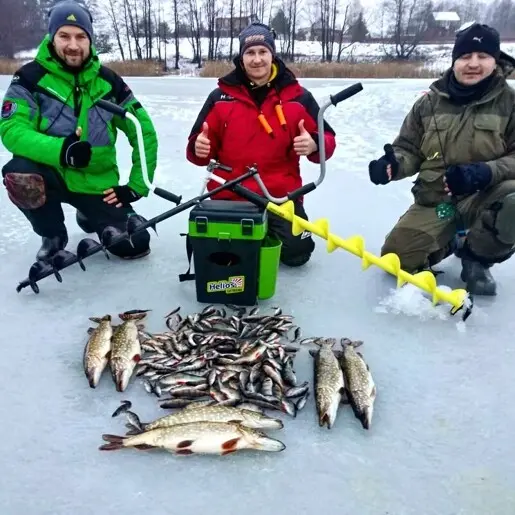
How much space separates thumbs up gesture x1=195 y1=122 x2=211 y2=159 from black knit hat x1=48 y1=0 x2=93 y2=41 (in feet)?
2.86

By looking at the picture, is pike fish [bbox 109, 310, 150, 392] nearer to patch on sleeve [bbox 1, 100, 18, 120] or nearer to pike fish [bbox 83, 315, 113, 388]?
pike fish [bbox 83, 315, 113, 388]

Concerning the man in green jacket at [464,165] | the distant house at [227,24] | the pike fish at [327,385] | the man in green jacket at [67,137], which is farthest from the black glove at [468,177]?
the distant house at [227,24]

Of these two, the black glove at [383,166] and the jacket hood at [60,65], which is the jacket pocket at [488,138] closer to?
the black glove at [383,166]

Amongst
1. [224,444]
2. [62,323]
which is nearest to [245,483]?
[224,444]

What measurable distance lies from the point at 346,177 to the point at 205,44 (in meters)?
35.2

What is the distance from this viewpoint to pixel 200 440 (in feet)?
5.84

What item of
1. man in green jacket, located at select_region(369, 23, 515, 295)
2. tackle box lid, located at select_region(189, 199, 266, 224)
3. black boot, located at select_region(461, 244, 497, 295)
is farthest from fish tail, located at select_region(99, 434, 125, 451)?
black boot, located at select_region(461, 244, 497, 295)

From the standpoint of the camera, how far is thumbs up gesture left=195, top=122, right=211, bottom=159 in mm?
2973

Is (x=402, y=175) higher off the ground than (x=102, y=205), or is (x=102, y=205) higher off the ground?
(x=402, y=175)

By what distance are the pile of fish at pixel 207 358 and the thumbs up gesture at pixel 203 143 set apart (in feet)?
3.00

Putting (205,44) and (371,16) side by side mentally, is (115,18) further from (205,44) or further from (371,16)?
(371,16)

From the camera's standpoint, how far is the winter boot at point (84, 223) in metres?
3.67

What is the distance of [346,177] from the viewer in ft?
17.4

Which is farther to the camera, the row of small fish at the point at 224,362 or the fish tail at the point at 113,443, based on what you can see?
the row of small fish at the point at 224,362
